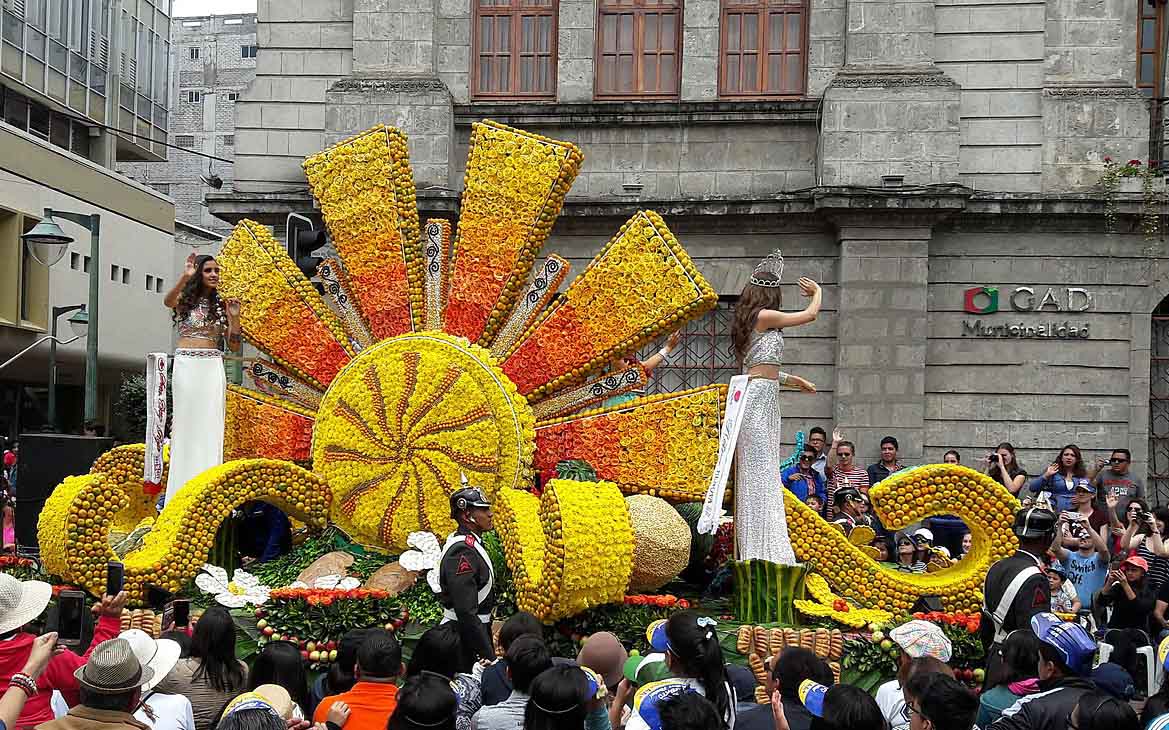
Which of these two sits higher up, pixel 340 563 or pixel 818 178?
pixel 818 178

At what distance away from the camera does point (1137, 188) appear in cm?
1519

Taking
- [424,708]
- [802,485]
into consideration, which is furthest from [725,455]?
[424,708]

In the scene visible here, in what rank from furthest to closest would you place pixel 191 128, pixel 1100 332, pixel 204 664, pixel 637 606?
pixel 191 128 → pixel 1100 332 → pixel 637 606 → pixel 204 664

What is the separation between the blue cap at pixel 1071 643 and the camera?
490 cm

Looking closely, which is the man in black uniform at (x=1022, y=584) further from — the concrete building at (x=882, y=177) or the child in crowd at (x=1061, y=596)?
the concrete building at (x=882, y=177)

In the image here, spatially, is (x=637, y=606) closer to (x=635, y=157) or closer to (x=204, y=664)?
(x=204, y=664)

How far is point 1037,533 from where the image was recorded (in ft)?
22.4

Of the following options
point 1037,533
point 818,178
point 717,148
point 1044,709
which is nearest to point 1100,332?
point 818,178

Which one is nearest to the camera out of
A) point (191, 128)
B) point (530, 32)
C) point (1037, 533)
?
point (1037, 533)

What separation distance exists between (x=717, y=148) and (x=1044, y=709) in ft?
39.5

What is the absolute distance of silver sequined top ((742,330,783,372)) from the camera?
8273 millimetres

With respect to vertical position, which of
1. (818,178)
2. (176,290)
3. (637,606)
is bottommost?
(637,606)

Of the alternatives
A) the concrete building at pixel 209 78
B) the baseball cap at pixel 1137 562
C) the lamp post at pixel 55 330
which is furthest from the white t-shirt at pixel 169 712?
the concrete building at pixel 209 78

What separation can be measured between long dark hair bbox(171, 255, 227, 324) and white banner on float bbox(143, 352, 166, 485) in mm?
322
